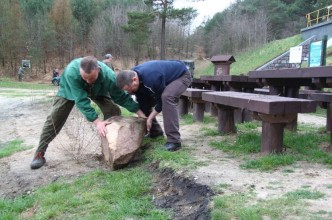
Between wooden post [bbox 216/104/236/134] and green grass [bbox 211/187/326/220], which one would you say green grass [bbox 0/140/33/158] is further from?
green grass [bbox 211/187/326/220]

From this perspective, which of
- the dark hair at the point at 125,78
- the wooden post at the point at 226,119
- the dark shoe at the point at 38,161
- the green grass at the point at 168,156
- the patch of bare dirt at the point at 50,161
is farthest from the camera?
the wooden post at the point at 226,119

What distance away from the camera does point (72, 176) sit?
180 inches

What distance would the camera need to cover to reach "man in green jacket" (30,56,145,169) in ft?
14.6

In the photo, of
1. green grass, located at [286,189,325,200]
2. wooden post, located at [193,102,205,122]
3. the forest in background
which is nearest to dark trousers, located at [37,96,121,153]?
wooden post, located at [193,102,205,122]

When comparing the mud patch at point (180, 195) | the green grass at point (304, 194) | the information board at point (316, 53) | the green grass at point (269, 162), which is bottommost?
the mud patch at point (180, 195)

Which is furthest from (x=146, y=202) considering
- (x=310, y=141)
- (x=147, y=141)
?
(x=310, y=141)

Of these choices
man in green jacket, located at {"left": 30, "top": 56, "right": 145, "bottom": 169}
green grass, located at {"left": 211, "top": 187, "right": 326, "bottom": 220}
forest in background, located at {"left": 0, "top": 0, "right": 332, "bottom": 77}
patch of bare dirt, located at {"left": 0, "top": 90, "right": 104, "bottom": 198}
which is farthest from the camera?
forest in background, located at {"left": 0, "top": 0, "right": 332, "bottom": 77}

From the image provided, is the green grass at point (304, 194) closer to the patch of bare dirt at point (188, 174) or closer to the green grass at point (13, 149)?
the patch of bare dirt at point (188, 174)

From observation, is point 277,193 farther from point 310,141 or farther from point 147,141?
point 147,141

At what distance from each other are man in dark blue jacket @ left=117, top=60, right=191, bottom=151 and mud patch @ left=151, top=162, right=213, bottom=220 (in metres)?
0.77

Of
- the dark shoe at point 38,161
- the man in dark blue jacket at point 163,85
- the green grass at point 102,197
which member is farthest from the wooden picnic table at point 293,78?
the dark shoe at point 38,161

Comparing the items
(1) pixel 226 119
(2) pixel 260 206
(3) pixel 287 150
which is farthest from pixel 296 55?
(2) pixel 260 206

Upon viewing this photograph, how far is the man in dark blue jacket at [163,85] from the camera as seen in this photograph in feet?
14.3

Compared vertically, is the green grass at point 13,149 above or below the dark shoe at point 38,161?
below
